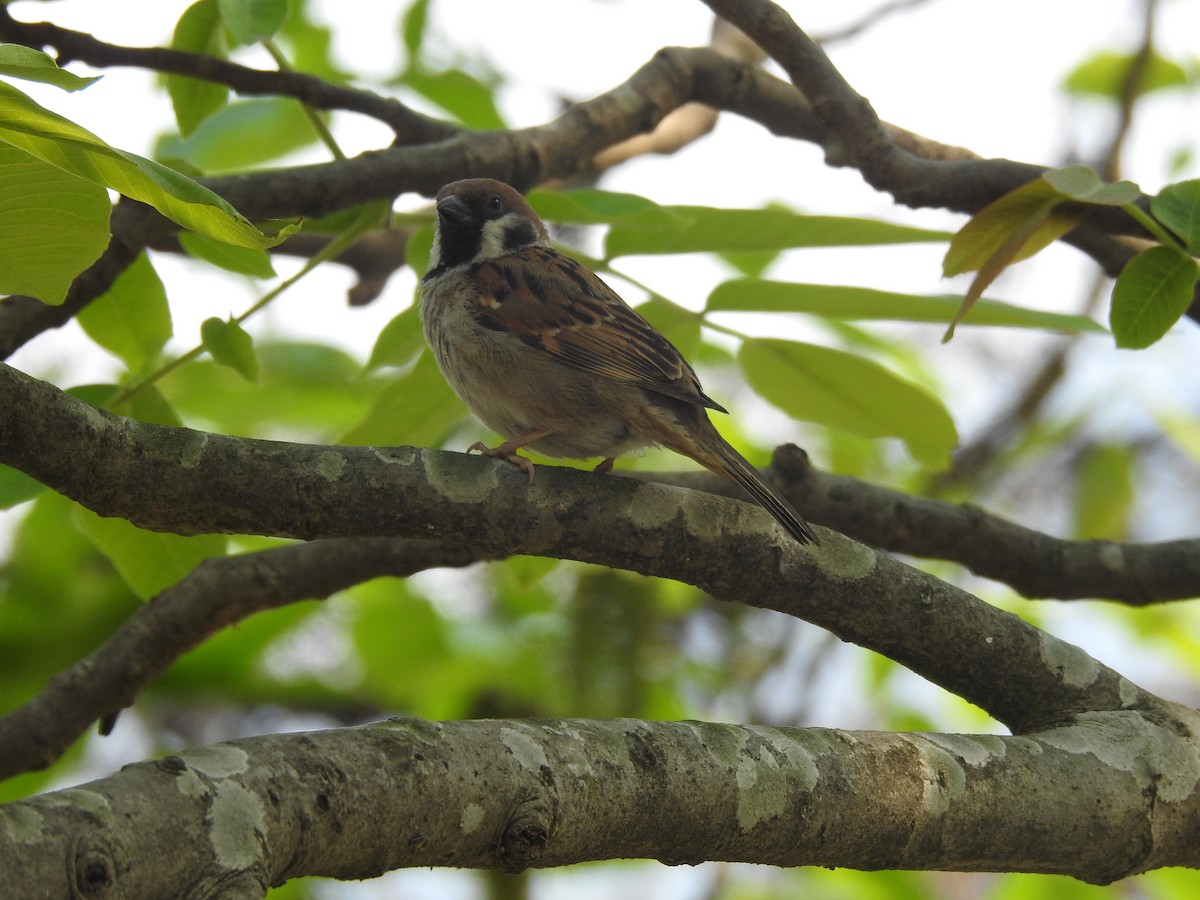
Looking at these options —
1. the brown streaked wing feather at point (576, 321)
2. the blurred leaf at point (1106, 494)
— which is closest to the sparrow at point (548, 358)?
the brown streaked wing feather at point (576, 321)

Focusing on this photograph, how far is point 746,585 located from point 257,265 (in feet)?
4.36

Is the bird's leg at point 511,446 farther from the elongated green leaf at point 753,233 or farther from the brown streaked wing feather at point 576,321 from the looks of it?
the elongated green leaf at point 753,233

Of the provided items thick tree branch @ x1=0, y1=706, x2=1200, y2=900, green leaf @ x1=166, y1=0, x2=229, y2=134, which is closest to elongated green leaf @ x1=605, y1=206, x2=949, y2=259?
green leaf @ x1=166, y1=0, x2=229, y2=134

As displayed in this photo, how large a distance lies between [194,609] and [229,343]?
95 cm

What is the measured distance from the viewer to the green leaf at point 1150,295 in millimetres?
2326

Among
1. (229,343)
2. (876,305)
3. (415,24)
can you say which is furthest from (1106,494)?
(229,343)

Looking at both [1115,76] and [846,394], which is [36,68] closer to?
[846,394]

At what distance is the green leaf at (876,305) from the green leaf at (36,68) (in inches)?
63.2

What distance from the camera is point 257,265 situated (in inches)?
105

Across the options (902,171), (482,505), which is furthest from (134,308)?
(902,171)

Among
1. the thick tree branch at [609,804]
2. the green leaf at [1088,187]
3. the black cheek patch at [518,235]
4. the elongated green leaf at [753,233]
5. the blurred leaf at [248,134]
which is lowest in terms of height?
the thick tree branch at [609,804]

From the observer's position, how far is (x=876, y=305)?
110 inches

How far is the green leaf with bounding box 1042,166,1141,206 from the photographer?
2.21 meters

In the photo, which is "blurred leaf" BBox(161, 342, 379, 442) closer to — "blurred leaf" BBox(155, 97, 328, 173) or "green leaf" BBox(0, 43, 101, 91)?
"blurred leaf" BBox(155, 97, 328, 173)
